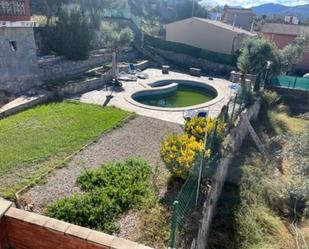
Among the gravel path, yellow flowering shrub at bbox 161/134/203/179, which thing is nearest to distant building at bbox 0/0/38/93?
the gravel path

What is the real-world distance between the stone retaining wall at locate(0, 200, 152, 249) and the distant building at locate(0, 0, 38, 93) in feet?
36.4

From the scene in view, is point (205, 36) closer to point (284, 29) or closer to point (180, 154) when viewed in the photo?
point (284, 29)

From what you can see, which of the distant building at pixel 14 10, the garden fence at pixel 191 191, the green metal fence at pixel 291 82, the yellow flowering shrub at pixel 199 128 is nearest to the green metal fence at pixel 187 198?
the garden fence at pixel 191 191

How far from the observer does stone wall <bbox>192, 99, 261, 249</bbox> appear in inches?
282

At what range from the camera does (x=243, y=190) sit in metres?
10.0

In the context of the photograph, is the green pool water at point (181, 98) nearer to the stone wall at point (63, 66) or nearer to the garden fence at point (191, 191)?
the stone wall at point (63, 66)

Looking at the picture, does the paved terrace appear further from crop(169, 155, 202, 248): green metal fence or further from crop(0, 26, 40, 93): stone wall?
crop(169, 155, 202, 248): green metal fence

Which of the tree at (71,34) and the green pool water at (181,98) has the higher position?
the tree at (71,34)

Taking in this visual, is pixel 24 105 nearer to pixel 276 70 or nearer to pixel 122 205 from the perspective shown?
pixel 122 205

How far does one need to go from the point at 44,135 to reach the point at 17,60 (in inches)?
272

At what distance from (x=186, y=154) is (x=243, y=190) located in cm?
365

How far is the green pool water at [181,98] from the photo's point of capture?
60.3 ft

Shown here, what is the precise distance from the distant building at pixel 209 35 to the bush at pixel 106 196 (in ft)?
73.7

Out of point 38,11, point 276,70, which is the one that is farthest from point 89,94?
point 38,11
